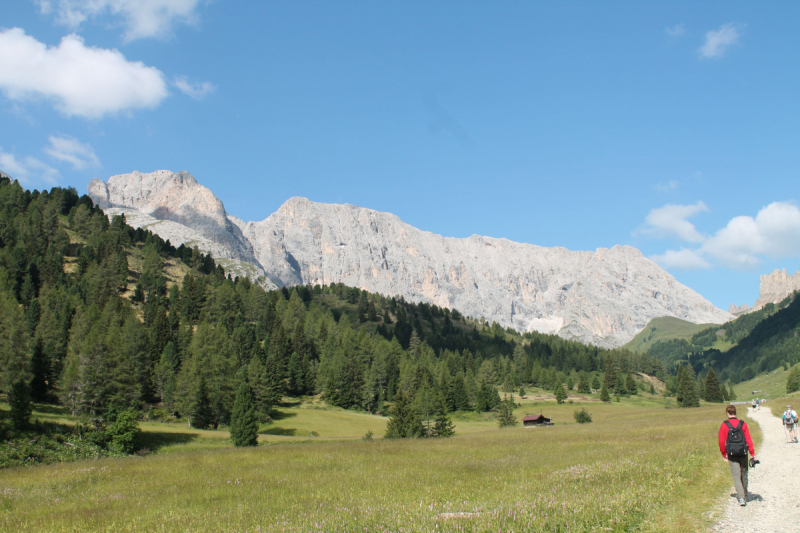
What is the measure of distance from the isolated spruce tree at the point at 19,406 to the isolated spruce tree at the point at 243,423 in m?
18.1

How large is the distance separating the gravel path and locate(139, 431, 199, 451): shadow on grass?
50033mm

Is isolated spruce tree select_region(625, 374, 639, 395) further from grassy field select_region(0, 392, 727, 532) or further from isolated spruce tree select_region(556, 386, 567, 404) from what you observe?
grassy field select_region(0, 392, 727, 532)

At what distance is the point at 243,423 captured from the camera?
164ft

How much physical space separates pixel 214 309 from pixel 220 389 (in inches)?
2895

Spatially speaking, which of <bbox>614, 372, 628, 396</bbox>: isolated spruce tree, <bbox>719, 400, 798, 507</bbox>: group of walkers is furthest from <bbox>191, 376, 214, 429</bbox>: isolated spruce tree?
<bbox>614, 372, 628, 396</bbox>: isolated spruce tree

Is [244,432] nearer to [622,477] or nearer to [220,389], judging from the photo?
[220,389]

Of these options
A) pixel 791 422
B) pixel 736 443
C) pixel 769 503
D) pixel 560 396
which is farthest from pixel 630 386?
pixel 769 503

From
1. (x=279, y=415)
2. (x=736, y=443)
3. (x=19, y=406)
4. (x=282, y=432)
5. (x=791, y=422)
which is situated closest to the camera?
(x=736, y=443)

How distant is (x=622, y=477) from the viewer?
1733 centimetres

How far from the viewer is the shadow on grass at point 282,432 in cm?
7056

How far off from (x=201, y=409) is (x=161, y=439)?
20.7 m

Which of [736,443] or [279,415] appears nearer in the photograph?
[736,443]

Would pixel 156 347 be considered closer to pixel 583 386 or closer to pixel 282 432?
pixel 282 432

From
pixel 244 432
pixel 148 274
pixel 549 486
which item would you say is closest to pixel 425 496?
pixel 549 486
